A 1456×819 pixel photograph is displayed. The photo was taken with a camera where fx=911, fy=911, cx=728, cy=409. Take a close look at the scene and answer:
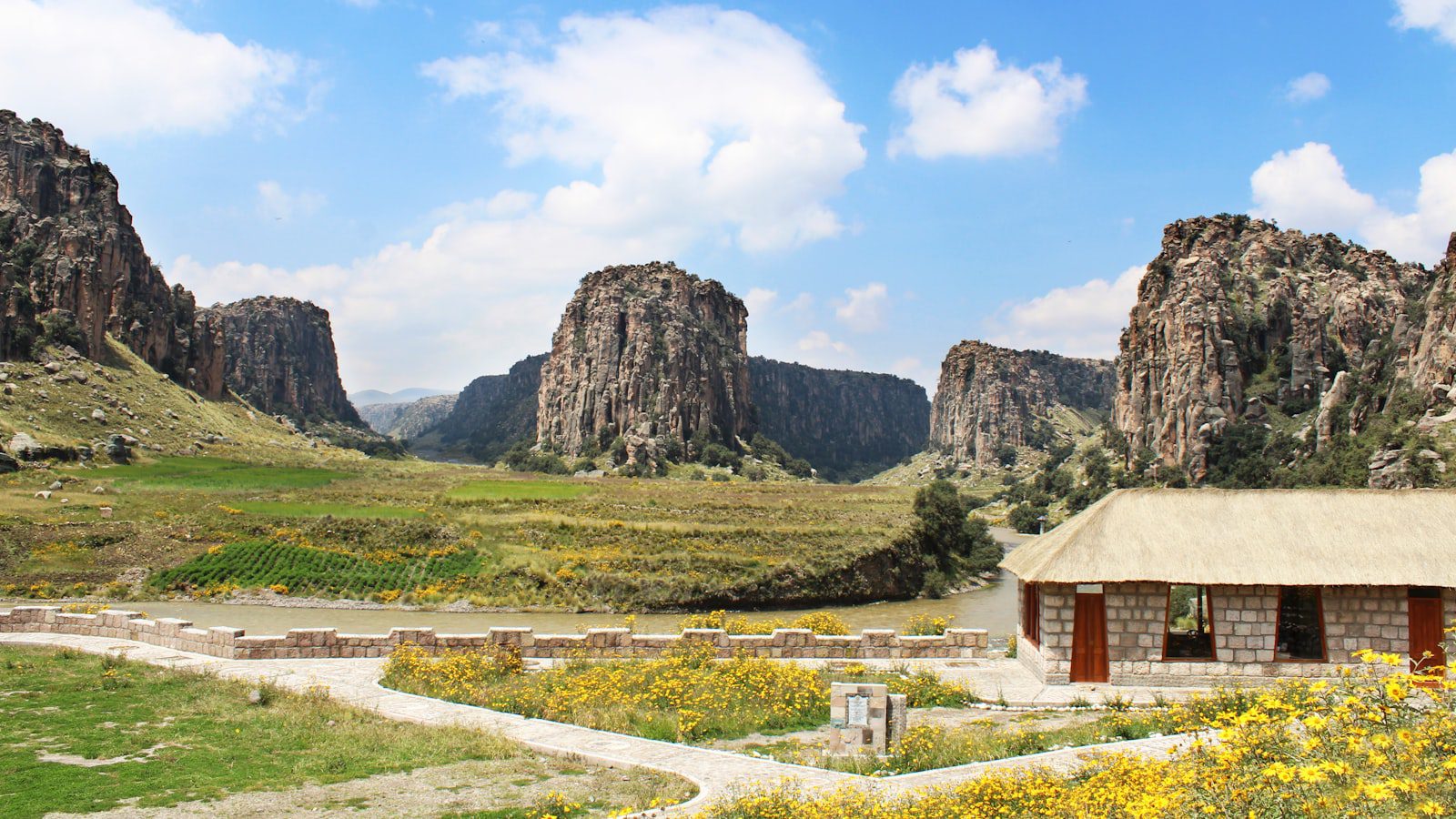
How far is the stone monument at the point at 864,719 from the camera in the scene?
14.0m

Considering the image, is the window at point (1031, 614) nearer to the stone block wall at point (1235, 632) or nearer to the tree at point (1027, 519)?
the stone block wall at point (1235, 632)

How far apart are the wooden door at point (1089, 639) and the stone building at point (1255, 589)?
23mm

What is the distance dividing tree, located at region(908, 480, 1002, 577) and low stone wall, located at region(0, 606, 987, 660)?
110 feet

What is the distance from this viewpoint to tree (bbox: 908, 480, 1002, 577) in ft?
191

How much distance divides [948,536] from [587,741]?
50.5 meters

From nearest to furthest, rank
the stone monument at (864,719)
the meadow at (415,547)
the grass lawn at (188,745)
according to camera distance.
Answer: the grass lawn at (188,745) → the stone monument at (864,719) → the meadow at (415,547)

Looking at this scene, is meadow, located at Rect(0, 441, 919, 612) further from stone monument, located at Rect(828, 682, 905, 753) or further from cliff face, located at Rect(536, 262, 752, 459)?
cliff face, located at Rect(536, 262, 752, 459)

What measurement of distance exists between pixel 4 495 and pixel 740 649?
47788 mm

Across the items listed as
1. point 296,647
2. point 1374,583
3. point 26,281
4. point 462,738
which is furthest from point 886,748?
point 26,281

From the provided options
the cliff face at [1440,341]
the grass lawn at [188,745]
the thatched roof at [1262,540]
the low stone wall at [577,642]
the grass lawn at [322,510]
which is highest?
the cliff face at [1440,341]

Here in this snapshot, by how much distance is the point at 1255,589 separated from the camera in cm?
1944

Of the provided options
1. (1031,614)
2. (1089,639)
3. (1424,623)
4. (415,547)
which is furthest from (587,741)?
(415,547)

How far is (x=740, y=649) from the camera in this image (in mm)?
22297

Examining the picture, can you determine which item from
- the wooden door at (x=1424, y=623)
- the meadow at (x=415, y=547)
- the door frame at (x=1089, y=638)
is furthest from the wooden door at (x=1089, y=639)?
the meadow at (x=415, y=547)
